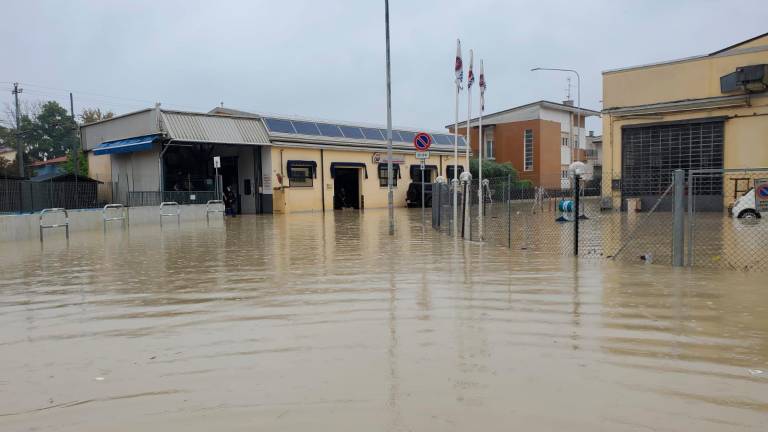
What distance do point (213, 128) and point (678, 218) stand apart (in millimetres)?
23956

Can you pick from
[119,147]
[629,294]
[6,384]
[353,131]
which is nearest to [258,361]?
[6,384]

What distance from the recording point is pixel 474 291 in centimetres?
720

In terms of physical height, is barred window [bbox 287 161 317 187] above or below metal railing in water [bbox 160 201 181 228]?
above

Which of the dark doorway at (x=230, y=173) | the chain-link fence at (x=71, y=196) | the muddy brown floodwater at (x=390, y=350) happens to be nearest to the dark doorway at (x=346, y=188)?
the dark doorway at (x=230, y=173)

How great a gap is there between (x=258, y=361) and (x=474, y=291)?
3.48m

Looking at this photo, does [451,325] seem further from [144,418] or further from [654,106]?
[654,106]

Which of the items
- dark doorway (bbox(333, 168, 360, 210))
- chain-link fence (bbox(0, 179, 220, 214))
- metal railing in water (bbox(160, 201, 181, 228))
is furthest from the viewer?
dark doorway (bbox(333, 168, 360, 210))

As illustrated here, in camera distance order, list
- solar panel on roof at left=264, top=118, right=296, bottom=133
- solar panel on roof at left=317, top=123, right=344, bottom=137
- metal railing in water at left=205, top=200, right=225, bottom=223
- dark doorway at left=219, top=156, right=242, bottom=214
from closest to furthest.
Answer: metal railing in water at left=205, top=200, right=225, bottom=223
solar panel on roof at left=264, top=118, right=296, bottom=133
dark doorway at left=219, top=156, right=242, bottom=214
solar panel on roof at left=317, top=123, right=344, bottom=137

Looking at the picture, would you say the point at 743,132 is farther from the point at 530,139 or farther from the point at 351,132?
the point at 530,139

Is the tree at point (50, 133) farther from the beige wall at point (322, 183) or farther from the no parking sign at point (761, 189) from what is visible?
the no parking sign at point (761, 189)

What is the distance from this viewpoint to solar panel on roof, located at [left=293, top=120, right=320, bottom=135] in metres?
32.7

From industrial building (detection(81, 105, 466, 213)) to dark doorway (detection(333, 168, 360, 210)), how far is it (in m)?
0.07

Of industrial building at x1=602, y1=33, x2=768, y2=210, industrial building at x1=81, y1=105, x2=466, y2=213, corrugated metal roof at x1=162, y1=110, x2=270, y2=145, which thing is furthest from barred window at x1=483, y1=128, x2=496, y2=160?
corrugated metal roof at x1=162, y1=110, x2=270, y2=145

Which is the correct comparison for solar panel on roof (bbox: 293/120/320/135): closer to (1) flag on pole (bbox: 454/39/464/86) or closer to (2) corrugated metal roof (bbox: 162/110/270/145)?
(2) corrugated metal roof (bbox: 162/110/270/145)
